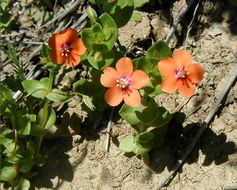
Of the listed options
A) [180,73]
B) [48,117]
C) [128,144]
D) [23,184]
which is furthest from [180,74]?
[23,184]

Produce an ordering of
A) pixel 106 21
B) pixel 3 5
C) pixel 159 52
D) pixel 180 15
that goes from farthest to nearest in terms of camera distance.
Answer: pixel 3 5, pixel 180 15, pixel 106 21, pixel 159 52

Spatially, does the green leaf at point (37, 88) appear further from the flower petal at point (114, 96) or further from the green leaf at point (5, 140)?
the flower petal at point (114, 96)

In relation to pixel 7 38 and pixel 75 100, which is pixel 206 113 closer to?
pixel 75 100

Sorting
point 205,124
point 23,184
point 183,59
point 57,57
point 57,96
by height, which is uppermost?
point 183,59

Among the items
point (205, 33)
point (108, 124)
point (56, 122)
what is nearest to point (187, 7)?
point (205, 33)

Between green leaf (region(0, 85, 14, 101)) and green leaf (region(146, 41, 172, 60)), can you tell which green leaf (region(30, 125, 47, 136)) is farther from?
green leaf (region(146, 41, 172, 60))

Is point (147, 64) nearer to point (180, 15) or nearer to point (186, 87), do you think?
point (186, 87)

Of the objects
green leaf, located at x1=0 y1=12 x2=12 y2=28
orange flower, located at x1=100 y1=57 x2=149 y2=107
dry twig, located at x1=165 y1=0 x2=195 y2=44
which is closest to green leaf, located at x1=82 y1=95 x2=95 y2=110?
orange flower, located at x1=100 y1=57 x2=149 y2=107
